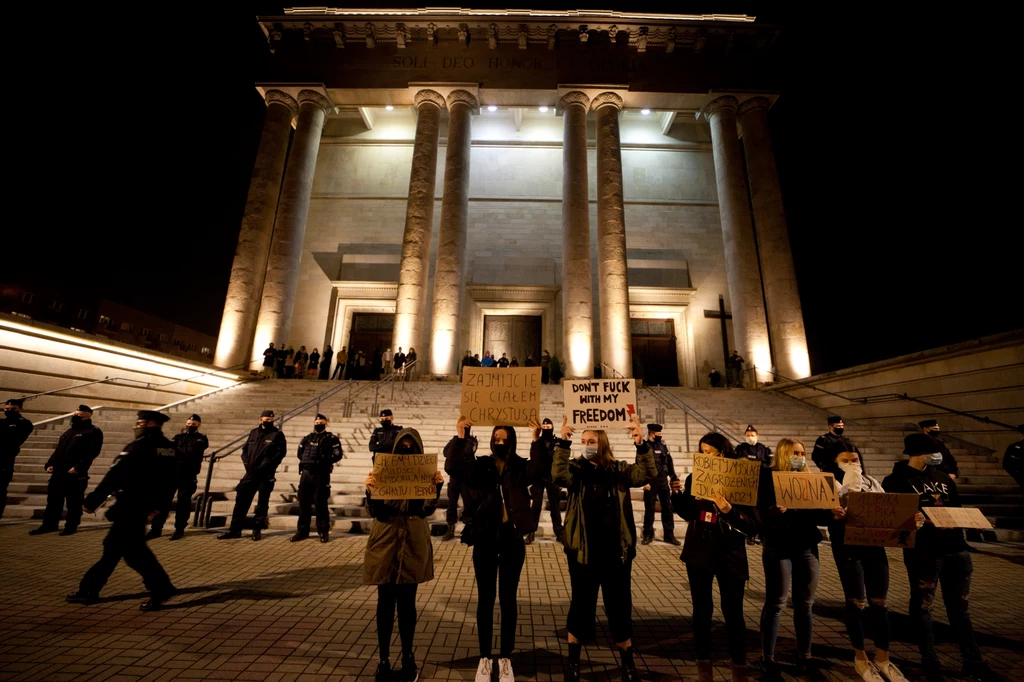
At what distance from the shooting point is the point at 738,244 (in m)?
19.7

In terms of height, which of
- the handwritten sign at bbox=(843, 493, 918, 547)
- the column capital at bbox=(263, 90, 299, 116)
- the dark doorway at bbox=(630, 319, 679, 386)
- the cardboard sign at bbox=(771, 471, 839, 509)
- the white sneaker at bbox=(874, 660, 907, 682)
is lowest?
the white sneaker at bbox=(874, 660, 907, 682)

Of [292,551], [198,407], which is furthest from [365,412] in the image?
[292,551]

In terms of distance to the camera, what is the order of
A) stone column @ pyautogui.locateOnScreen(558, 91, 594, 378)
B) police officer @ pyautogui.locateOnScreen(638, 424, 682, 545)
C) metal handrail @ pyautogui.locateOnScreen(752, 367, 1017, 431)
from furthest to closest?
stone column @ pyautogui.locateOnScreen(558, 91, 594, 378) < metal handrail @ pyautogui.locateOnScreen(752, 367, 1017, 431) < police officer @ pyautogui.locateOnScreen(638, 424, 682, 545)

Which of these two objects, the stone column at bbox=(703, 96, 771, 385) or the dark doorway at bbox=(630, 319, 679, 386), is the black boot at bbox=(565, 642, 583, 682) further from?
the dark doorway at bbox=(630, 319, 679, 386)

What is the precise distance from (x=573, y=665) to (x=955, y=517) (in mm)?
2996

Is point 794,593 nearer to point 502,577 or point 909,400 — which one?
point 502,577

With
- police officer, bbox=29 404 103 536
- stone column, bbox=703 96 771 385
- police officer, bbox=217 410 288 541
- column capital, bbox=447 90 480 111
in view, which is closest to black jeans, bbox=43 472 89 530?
police officer, bbox=29 404 103 536

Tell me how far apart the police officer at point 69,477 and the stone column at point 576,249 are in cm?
1393

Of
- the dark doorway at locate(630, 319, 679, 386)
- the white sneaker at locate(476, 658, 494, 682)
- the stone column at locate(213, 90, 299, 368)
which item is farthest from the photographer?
the dark doorway at locate(630, 319, 679, 386)

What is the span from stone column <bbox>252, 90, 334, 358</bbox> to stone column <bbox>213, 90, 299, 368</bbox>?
33cm

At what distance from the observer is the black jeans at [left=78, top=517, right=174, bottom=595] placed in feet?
13.3

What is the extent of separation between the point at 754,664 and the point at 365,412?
1096 cm

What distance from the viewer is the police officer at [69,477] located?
646cm

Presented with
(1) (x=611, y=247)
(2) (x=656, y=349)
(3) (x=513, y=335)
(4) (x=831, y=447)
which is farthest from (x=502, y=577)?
(2) (x=656, y=349)
